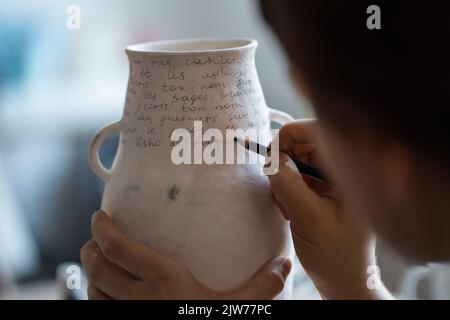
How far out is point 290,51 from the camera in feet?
1.62

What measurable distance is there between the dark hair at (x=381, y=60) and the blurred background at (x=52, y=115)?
1.52 m

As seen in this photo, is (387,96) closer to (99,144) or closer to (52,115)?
(99,144)

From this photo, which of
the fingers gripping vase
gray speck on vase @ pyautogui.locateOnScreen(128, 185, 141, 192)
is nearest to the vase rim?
the fingers gripping vase

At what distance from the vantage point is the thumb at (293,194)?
0.66 metres

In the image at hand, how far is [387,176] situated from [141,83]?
28 cm

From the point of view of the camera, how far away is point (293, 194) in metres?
0.66

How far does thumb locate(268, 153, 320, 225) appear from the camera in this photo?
2.17ft

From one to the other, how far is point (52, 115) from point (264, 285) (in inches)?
60.9

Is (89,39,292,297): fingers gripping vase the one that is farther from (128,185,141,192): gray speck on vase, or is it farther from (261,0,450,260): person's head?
(261,0,450,260): person's head

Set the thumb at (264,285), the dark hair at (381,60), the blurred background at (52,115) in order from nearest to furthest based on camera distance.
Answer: the dark hair at (381,60) → the thumb at (264,285) → the blurred background at (52,115)

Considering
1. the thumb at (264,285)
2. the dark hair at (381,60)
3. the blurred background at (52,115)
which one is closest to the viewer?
the dark hair at (381,60)

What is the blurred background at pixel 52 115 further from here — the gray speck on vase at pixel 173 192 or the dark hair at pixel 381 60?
the dark hair at pixel 381 60

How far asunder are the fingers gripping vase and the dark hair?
0.59ft

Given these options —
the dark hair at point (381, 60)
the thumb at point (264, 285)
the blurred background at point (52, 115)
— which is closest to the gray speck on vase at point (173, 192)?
the thumb at point (264, 285)
